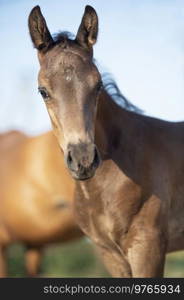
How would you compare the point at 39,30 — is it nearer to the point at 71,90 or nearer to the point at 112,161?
the point at 71,90

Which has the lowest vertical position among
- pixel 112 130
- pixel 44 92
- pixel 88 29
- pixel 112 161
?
pixel 112 161

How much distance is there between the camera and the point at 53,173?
7148 mm

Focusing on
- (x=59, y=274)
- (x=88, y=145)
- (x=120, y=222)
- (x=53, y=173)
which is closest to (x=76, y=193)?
(x=120, y=222)

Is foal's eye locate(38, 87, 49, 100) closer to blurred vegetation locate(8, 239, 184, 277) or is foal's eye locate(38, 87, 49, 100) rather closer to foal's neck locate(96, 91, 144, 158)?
foal's neck locate(96, 91, 144, 158)

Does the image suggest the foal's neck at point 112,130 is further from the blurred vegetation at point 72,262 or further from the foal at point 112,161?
the blurred vegetation at point 72,262

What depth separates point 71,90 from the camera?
3943mm

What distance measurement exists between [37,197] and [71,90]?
3.40 m

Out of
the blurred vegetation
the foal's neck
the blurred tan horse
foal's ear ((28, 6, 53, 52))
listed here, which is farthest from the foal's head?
the blurred vegetation

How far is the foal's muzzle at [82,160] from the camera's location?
3.72m

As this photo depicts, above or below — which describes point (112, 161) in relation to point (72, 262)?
above

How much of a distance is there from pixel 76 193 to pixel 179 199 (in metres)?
0.74

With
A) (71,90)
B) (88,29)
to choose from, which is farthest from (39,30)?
(71,90)

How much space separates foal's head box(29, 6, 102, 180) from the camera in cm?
377

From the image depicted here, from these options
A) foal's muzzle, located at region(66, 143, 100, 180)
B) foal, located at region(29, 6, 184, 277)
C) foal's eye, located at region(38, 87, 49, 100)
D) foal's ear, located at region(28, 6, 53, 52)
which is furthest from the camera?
foal's ear, located at region(28, 6, 53, 52)
